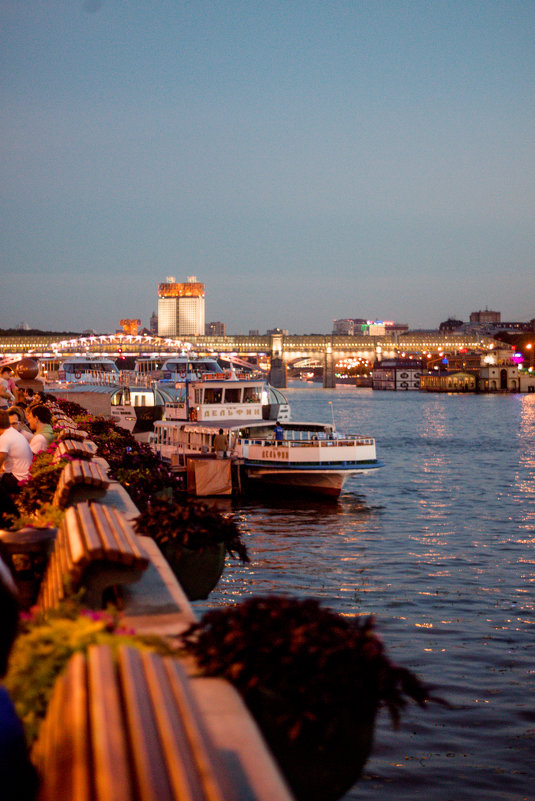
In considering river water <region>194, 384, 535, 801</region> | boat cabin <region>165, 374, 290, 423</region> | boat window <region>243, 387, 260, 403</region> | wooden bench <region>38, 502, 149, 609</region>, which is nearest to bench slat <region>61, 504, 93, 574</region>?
wooden bench <region>38, 502, 149, 609</region>

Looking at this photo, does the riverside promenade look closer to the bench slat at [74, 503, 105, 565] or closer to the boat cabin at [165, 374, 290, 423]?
the bench slat at [74, 503, 105, 565]

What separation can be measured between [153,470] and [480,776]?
17.8ft

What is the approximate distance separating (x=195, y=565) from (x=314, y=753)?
378 cm

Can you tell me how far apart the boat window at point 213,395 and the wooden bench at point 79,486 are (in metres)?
31.8

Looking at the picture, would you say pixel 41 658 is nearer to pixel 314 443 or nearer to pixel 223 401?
pixel 314 443

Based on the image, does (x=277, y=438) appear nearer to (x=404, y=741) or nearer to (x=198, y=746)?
(x=404, y=741)

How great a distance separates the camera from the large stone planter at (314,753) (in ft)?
12.1

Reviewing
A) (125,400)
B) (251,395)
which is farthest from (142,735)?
(125,400)

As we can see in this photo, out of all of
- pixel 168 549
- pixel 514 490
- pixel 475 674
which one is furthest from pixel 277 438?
pixel 168 549

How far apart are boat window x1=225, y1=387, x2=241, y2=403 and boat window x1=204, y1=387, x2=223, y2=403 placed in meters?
0.35

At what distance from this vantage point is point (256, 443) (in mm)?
35000

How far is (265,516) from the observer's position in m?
29.9

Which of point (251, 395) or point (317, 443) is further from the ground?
point (251, 395)

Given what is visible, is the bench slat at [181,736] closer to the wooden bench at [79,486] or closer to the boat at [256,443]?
the wooden bench at [79,486]
